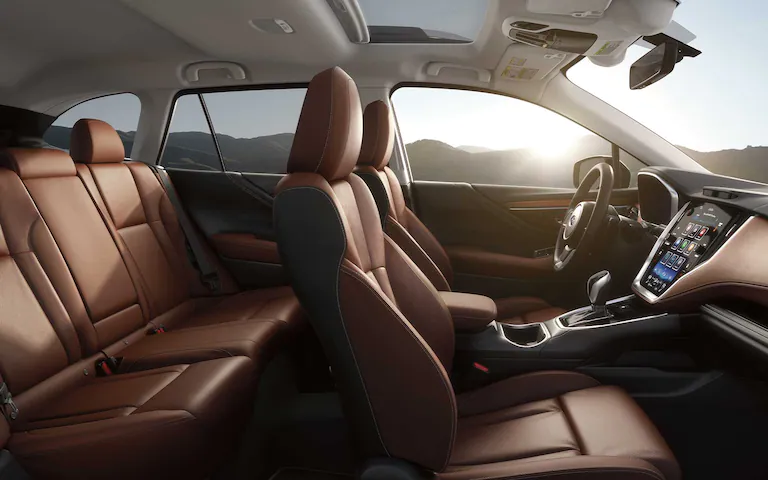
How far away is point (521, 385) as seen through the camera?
142 cm

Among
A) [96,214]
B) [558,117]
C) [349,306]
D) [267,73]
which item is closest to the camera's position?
[349,306]

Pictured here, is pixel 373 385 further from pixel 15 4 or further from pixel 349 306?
pixel 15 4

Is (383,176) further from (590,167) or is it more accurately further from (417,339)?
(417,339)

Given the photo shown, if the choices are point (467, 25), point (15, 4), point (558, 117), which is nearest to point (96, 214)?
point (15, 4)

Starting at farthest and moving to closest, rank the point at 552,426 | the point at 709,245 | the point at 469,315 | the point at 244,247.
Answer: the point at 244,247 → the point at 469,315 → the point at 709,245 → the point at 552,426

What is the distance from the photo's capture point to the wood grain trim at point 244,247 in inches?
113

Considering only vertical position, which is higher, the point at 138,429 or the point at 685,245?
the point at 685,245

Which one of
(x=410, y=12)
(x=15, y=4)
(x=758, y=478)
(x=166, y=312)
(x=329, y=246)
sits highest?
(x=410, y=12)

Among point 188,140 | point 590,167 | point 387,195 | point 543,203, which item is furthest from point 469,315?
point 188,140

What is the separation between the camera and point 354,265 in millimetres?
1018

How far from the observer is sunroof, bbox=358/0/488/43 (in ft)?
8.14

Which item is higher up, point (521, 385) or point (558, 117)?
point (558, 117)

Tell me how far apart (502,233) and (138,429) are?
2.24 metres

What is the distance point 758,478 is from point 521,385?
1.89ft
